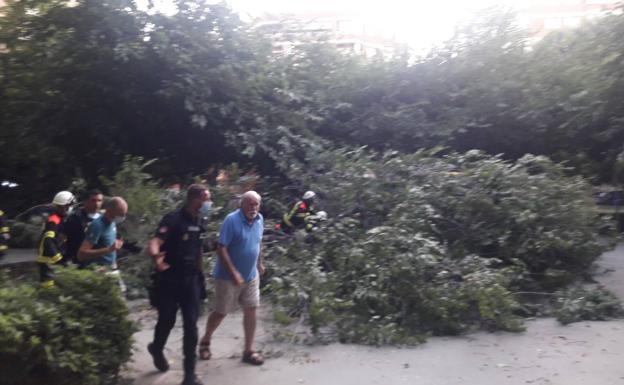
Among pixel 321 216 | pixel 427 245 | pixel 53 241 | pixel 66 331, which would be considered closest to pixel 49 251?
pixel 53 241

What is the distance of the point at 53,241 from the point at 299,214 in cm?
412

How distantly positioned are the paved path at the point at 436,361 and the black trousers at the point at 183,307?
1.42 feet

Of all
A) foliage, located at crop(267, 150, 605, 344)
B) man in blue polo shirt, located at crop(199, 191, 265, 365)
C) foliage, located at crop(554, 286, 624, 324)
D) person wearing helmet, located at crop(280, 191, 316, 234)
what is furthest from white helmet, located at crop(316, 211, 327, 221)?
→ foliage, located at crop(554, 286, 624, 324)

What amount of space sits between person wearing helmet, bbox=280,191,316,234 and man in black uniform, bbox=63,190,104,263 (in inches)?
136

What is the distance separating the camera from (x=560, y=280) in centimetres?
914

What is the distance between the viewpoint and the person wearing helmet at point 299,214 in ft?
32.8

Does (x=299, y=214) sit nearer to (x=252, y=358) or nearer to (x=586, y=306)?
(x=252, y=358)

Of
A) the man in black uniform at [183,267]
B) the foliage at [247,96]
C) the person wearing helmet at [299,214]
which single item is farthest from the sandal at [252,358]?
the foliage at [247,96]

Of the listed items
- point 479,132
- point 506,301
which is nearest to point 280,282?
point 506,301

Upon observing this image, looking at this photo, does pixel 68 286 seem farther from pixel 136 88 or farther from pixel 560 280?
pixel 136 88

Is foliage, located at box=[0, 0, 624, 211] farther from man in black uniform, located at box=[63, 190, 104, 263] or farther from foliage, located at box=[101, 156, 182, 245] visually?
man in black uniform, located at box=[63, 190, 104, 263]

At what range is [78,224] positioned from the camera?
698 cm

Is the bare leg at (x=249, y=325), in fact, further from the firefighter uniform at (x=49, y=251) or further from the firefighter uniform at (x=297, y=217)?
the firefighter uniform at (x=297, y=217)

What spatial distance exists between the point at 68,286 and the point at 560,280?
625 cm
